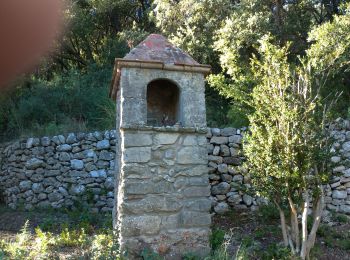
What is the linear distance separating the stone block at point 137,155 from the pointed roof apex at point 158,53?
110 centimetres

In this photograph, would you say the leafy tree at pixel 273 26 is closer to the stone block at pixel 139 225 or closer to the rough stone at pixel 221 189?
the rough stone at pixel 221 189

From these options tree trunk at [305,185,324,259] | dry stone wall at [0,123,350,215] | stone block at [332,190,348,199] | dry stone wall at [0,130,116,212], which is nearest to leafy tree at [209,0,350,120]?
dry stone wall at [0,123,350,215]

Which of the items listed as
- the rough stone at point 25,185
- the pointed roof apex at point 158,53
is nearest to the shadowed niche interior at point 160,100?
the pointed roof apex at point 158,53

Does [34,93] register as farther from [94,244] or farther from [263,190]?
[263,190]

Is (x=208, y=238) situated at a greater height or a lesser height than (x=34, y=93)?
lesser

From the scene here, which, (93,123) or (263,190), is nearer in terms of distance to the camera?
(263,190)

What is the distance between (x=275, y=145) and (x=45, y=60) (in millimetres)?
11466

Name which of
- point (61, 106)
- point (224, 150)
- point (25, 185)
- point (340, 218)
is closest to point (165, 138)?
point (224, 150)

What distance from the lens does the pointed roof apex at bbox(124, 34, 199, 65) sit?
198 inches

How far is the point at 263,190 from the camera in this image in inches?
201

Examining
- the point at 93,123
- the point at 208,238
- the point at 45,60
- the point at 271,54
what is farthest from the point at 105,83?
the point at 208,238

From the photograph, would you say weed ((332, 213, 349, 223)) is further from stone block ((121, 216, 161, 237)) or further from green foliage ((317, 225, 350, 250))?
stone block ((121, 216, 161, 237))

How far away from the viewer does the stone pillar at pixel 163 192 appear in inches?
181

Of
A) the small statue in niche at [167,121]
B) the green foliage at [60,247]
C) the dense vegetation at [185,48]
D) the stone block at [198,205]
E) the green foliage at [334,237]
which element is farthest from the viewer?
the dense vegetation at [185,48]
